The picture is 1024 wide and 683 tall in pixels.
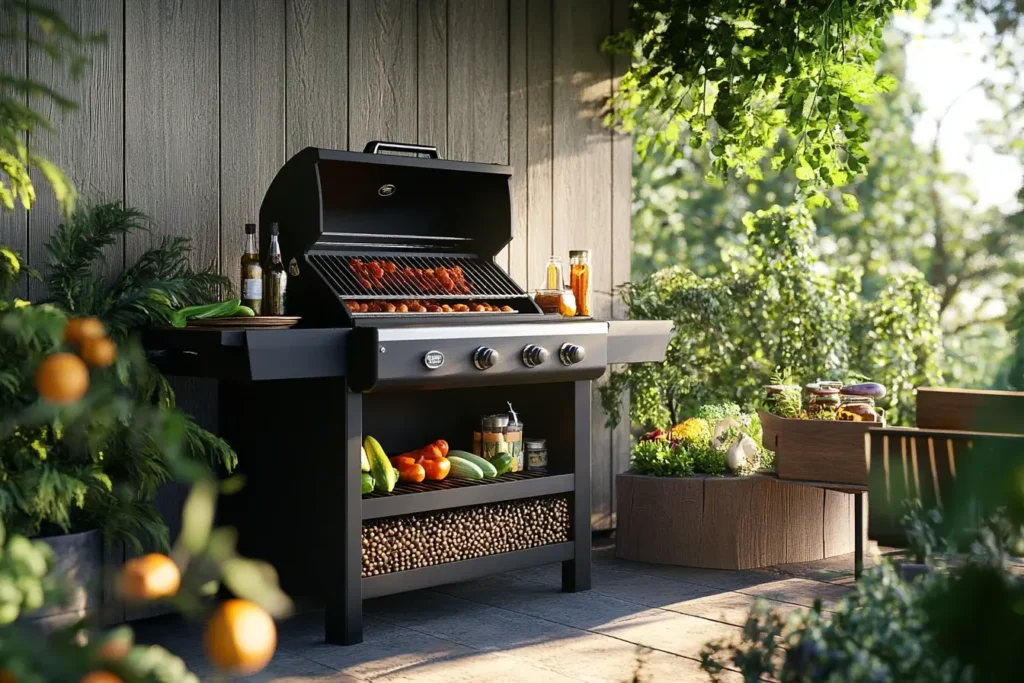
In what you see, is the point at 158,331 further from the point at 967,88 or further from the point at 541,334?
the point at 967,88

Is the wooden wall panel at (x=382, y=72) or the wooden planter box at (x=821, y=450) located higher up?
the wooden wall panel at (x=382, y=72)

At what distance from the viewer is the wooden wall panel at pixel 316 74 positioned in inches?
166

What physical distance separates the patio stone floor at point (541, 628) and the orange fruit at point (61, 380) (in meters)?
2.48

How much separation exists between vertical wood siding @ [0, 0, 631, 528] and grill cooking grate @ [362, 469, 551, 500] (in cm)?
96

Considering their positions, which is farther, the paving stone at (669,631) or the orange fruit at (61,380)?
the paving stone at (669,631)

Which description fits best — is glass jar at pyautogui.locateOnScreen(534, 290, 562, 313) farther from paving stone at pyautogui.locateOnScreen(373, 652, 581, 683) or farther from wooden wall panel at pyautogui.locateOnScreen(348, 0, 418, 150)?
paving stone at pyautogui.locateOnScreen(373, 652, 581, 683)

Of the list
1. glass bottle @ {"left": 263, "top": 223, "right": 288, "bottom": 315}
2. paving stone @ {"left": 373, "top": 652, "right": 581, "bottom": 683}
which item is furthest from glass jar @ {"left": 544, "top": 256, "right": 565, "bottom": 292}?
paving stone @ {"left": 373, "top": 652, "right": 581, "bottom": 683}

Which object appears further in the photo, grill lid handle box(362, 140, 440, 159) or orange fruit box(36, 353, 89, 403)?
grill lid handle box(362, 140, 440, 159)

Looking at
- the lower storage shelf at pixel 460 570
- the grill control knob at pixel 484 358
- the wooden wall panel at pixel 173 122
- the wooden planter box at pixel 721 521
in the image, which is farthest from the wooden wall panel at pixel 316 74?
the wooden planter box at pixel 721 521

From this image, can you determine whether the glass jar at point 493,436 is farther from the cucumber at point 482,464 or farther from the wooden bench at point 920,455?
the wooden bench at point 920,455

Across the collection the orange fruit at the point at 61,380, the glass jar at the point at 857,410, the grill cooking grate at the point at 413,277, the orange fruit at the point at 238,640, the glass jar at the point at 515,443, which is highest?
the grill cooking grate at the point at 413,277

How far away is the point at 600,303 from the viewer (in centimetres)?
536

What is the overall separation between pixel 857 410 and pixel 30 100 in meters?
3.16

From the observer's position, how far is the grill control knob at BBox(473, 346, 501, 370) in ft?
12.0
